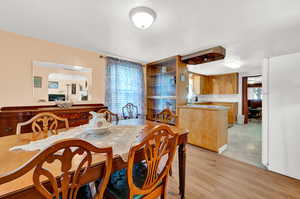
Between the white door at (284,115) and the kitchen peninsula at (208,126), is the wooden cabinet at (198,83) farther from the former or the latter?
the white door at (284,115)

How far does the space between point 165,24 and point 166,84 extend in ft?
7.00

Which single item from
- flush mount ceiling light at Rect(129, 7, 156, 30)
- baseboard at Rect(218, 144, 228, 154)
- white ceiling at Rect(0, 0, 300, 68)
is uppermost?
white ceiling at Rect(0, 0, 300, 68)

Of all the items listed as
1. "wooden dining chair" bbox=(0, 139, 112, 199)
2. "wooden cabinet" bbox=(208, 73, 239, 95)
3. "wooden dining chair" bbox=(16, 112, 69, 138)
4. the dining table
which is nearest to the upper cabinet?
"wooden cabinet" bbox=(208, 73, 239, 95)

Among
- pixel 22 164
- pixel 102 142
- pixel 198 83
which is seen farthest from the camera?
pixel 198 83

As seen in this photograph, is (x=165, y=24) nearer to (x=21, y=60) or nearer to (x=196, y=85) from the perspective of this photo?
(x=21, y=60)

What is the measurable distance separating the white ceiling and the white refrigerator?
25.0 inches

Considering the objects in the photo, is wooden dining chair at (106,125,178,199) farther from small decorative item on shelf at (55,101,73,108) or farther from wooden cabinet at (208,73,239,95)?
wooden cabinet at (208,73,239,95)

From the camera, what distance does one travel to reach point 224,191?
1.62 m

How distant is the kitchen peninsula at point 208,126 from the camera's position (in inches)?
106

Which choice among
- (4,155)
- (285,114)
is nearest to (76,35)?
(4,155)

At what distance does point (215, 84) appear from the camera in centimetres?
595

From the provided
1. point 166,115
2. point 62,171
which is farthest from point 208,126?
point 62,171

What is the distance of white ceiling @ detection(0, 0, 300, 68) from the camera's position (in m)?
1.51

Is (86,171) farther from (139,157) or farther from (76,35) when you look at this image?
(76,35)
